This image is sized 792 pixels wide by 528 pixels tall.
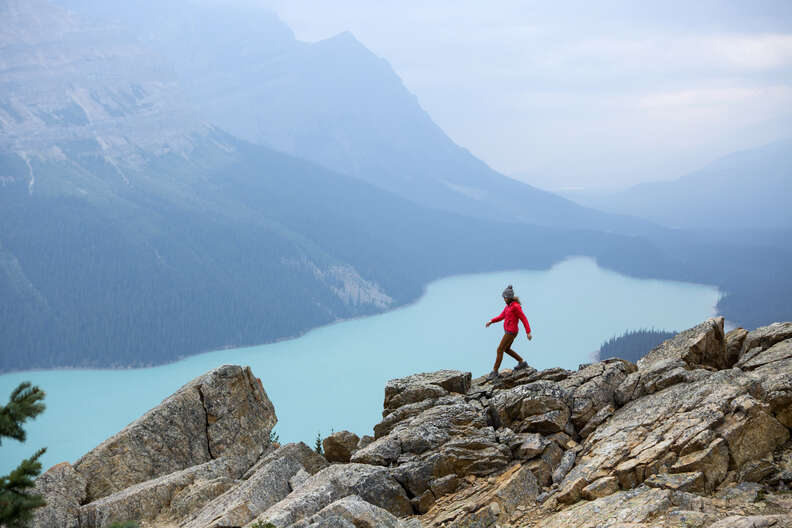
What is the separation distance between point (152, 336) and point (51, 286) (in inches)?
1319

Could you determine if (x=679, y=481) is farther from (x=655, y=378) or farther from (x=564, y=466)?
(x=655, y=378)

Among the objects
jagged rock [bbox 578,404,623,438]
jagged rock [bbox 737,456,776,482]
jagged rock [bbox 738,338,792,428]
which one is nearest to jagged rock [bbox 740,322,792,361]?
jagged rock [bbox 738,338,792,428]

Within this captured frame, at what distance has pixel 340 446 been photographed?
17.7m

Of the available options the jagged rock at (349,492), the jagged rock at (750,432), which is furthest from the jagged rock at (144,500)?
the jagged rock at (750,432)

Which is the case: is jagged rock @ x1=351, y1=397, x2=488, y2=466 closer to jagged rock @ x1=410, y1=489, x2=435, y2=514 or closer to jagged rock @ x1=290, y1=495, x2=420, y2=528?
jagged rock @ x1=410, y1=489, x2=435, y2=514

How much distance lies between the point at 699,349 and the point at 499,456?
22.3 ft

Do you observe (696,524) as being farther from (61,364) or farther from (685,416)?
(61,364)

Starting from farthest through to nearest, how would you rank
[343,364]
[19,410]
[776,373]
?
[343,364]
[776,373]
[19,410]

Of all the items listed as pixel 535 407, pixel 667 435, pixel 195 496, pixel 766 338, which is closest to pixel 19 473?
pixel 195 496

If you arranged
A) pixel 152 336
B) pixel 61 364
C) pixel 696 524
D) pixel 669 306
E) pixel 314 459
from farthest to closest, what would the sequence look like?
pixel 669 306 → pixel 152 336 → pixel 61 364 → pixel 314 459 → pixel 696 524

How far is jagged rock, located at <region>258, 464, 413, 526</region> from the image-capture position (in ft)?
42.6

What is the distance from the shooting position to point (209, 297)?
176250 mm

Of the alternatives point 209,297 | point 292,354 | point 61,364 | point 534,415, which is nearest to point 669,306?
point 292,354

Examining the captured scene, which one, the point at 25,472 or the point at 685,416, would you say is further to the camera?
the point at 685,416
